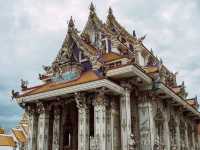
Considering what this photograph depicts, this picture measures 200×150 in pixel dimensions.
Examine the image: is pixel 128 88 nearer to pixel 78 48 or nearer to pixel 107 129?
pixel 107 129

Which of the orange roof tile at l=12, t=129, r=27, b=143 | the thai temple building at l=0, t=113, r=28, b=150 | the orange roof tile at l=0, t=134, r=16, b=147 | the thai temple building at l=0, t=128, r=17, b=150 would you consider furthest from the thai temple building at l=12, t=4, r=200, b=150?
the orange roof tile at l=12, t=129, r=27, b=143

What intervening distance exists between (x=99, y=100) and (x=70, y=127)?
4119mm

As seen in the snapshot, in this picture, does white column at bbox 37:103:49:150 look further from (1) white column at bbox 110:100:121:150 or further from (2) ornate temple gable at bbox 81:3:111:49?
(2) ornate temple gable at bbox 81:3:111:49

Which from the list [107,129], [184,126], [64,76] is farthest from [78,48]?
[184,126]

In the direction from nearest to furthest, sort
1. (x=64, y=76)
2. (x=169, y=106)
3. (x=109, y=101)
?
1. (x=109, y=101)
2. (x=64, y=76)
3. (x=169, y=106)

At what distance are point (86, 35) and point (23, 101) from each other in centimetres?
645

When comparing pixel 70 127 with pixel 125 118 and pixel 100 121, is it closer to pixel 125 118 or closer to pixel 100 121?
pixel 100 121

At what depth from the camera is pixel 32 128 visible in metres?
20.3

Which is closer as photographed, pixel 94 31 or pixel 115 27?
pixel 94 31

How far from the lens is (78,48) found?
20.0 metres

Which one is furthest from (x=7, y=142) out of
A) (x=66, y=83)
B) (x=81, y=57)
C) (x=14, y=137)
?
(x=81, y=57)

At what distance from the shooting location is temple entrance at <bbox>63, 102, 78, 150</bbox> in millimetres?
20375

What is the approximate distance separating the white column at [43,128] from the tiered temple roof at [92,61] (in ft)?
3.85

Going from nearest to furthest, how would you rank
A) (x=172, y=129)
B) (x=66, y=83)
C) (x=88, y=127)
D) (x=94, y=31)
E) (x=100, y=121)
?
(x=100, y=121) < (x=88, y=127) < (x=66, y=83) < (x=172, y=129) < (x=94, y=31)
